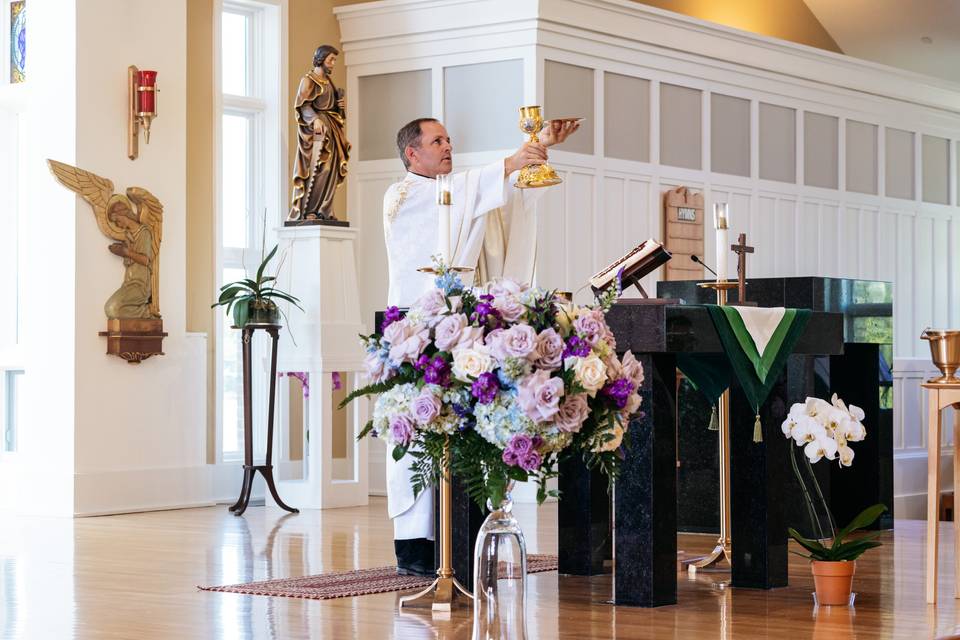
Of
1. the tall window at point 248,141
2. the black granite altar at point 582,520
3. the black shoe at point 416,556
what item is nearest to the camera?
the black shoe at point 416,556

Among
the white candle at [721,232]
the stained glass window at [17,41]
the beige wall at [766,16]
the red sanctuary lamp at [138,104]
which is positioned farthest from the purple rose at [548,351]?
the beige wall at [766,16]

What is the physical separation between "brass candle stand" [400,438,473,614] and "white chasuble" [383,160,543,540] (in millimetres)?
483

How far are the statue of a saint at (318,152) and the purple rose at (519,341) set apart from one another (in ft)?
22.0

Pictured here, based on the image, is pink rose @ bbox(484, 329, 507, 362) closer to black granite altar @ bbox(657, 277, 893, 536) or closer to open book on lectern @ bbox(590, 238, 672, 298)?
open book on lectern @ bbox(590, 238, 672, 298)

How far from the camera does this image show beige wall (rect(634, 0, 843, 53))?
43.8ft

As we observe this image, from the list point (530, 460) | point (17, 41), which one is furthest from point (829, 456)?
point (17, 41)

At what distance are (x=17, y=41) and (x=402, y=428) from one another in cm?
757

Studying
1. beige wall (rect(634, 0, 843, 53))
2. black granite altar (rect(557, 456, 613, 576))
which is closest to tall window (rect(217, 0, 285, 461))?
beige wall (rect(634, 0, 843, 53))

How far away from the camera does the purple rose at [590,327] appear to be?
11.6 ft

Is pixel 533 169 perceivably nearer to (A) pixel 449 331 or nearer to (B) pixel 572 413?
(A) pixel 449 331

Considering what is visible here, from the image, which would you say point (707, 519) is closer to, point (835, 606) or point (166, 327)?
point (835, 606)

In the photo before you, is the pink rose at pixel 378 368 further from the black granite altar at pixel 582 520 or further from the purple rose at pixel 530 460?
the black granite altar at pixel 582 520

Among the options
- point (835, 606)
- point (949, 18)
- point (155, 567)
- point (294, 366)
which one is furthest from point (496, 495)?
point (949, 18)

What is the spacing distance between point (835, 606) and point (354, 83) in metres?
6.71
